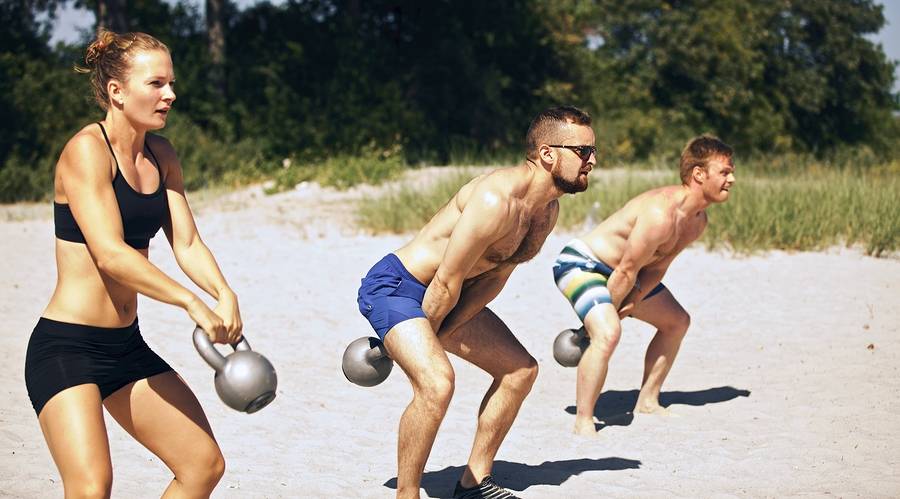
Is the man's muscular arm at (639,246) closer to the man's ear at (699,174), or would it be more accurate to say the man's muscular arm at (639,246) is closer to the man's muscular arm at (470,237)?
the man's ear at (699,174)

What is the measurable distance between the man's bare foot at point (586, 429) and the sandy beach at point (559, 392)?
0.08m

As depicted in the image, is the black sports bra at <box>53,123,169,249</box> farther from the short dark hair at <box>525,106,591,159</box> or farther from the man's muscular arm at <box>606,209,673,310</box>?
the man's muscular arm at <box>606,209,673,310</box>

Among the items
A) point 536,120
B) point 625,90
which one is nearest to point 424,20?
point 625,90

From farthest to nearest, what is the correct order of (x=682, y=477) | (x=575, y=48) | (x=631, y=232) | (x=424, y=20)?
1. (x=575, y=48)
2. (x=424, y=20)
3. (x=631, y=232)
4. (x=682, y=477)

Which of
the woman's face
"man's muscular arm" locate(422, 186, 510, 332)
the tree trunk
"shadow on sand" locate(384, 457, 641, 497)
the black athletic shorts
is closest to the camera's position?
the black athletic shorts

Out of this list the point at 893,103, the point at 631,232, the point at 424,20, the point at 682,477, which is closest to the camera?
the point at 682,477

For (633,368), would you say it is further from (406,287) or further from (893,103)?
(893,103)

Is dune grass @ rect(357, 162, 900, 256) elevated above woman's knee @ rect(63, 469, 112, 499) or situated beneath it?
situated beneath

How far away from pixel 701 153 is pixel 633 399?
193 centimetres

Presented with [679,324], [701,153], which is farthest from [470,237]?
[679,324]

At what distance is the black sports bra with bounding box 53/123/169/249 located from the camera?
3.53 m

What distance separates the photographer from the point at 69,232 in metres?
3.54

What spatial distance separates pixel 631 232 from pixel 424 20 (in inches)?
762

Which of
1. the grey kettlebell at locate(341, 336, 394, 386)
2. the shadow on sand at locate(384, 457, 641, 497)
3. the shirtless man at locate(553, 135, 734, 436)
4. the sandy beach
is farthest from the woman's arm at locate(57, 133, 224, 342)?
the shirtless man at locate(553, 135, 734, 436)
